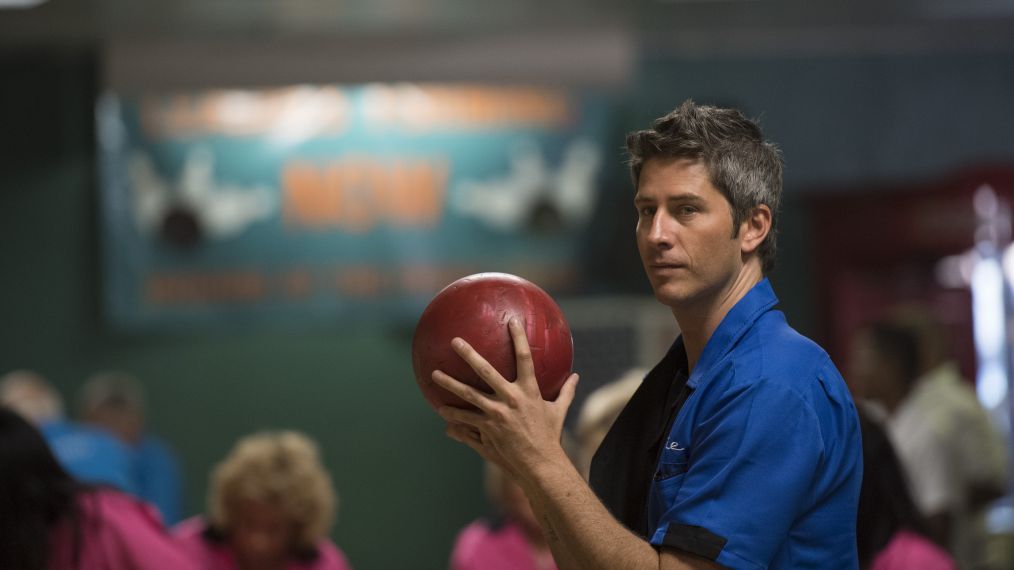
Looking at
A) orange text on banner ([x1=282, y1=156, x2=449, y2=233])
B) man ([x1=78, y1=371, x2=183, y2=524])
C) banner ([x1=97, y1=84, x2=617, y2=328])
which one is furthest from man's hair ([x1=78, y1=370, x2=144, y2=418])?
orange text on banner ([x1=282, y1=156, x2=449, y2=233])

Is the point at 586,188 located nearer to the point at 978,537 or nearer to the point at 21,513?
the point at 978,537

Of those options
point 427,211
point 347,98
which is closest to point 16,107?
point 347,98

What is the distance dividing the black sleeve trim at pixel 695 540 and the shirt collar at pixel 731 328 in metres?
0.29

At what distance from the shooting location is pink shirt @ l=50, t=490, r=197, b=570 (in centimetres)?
320

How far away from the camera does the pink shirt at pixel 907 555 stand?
150 inches

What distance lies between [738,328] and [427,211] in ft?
20.1

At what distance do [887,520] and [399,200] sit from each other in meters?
4.96

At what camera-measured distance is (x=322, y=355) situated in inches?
345

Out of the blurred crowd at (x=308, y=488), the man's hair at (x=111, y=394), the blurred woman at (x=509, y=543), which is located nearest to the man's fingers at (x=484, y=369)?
the blurred crowd at (x=308, y=488)

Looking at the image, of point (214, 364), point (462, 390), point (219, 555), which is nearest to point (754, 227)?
point (462, 390)

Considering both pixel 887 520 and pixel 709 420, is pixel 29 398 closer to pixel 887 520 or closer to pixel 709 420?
pixel 887 520

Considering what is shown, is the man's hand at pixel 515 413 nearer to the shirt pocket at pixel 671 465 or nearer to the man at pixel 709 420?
the man at pixel 709 420

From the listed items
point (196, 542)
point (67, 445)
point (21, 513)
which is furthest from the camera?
point (67, 445)

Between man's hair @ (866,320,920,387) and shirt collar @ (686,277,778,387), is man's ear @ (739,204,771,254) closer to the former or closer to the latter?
shirt collar @ (686,277,778,387)
